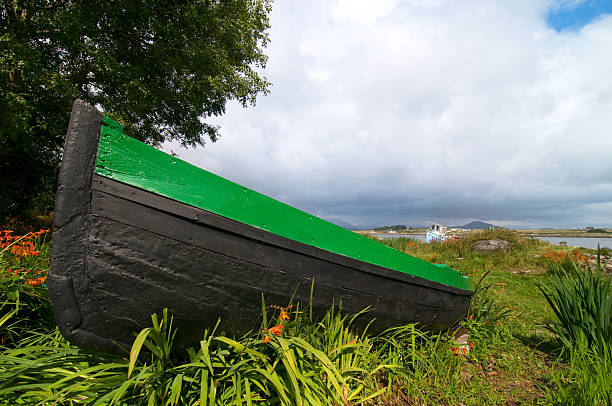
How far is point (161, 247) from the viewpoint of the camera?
1.52 meters

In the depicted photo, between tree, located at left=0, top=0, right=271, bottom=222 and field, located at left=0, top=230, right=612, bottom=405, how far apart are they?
3.69 m

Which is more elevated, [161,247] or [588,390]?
[161,247]

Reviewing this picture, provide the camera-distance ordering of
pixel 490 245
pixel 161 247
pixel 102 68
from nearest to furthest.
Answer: pixel 161 247 < pixel 102 68 < pixel 490 245

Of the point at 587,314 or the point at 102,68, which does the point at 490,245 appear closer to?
the point at 587,314

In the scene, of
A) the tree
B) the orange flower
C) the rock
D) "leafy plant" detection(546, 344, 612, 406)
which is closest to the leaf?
the orange flower

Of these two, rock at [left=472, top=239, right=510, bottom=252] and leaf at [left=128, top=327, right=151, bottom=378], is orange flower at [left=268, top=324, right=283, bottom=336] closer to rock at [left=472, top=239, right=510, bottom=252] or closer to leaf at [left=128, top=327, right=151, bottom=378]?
leaf at [left=128, top=327, right=151, bottom=378]

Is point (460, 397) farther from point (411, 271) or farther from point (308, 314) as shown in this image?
point (308, 314)

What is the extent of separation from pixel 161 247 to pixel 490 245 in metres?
13.7

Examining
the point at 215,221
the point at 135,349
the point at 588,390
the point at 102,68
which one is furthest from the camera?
the point at 102,68

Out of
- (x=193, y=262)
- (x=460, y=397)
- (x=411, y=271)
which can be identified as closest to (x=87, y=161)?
(x=193, y=262)

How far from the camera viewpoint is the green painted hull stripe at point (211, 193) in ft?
4.79

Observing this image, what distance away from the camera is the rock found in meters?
11.3

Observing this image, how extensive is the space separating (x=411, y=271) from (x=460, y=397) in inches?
41.2

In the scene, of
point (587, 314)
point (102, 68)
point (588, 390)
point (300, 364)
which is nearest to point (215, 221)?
point (300, 364)
